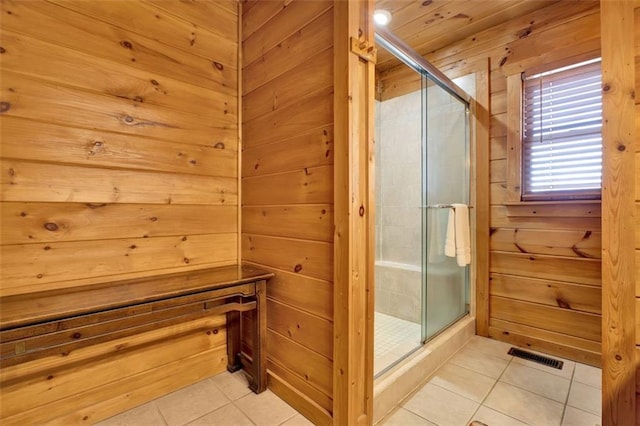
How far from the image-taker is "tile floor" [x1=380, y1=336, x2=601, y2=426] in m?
1.42

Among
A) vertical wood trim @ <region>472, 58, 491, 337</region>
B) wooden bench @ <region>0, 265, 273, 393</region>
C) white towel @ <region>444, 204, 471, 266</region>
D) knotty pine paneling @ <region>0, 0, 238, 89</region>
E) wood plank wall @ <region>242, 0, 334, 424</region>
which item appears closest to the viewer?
wooden bench @ <region>0, 265, 273, 393</region>

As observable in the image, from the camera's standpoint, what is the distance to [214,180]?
5.86 feet

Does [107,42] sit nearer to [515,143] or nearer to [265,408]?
[265,408]

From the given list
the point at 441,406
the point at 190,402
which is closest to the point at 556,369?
the point at 441,406

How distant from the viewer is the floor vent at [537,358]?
6.33ft

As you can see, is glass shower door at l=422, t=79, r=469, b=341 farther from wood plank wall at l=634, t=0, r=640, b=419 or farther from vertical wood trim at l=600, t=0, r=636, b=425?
wood plank wall at l=634, t=0, r=640, b=419

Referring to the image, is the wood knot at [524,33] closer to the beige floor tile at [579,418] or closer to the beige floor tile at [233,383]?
the beige floor tile at [579,418]

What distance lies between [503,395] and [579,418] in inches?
12.2

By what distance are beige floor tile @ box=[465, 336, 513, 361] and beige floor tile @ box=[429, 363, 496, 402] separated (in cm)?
36

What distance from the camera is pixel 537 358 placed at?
6.58ft

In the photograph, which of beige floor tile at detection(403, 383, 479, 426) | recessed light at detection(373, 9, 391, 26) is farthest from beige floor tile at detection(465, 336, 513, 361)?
recessed light at detection(373, 9, 391, 26)

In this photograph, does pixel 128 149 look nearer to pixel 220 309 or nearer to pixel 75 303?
pixel 75 303

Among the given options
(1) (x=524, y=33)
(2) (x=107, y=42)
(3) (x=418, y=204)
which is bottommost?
(3) (x=418, y=204)

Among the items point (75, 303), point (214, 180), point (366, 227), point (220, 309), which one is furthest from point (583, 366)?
point (75, 303)
